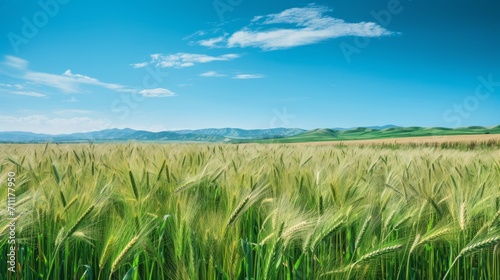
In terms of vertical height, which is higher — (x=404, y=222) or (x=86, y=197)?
(x=86, y=197)

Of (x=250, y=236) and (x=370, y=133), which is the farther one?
(x=370, y=133)

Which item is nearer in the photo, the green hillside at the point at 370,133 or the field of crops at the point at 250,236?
the field of crops at the point at 250,236

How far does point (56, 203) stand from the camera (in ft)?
5.98

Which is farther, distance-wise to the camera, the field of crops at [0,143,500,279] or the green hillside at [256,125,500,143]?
the green hillside at [256,125,500,143]

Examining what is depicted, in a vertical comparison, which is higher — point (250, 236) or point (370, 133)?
point (250, 236)

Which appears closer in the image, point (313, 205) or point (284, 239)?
point (284, 239)

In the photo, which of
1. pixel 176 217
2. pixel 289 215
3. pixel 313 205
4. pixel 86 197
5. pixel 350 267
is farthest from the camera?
pixel 313 205

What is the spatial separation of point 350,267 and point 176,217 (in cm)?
75

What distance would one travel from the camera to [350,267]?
143cm

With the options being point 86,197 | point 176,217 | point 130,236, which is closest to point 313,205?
point 176,217


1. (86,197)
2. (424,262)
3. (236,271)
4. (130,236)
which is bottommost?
(424,262)

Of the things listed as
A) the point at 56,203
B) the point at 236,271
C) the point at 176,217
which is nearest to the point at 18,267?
the point at 56,203

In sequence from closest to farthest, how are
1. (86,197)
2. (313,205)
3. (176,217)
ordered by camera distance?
(176,217), (86,197), (313,205)

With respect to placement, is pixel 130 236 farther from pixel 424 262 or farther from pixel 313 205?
pixel 424 262
